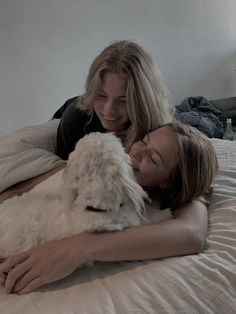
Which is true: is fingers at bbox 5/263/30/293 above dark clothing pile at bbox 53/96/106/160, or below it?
below

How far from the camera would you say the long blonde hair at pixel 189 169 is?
3.50 ft

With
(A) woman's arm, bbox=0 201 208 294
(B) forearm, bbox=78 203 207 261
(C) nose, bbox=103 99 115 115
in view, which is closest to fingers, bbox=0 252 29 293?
(A) woman's arm, bbox=0 201 208 294

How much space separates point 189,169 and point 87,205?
0.35 meters

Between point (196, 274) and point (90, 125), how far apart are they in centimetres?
73

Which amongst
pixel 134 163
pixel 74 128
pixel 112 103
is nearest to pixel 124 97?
pixel 112 103

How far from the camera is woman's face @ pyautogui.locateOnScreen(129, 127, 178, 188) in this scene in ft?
3.37

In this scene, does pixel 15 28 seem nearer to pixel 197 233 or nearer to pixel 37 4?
pixel 37 4

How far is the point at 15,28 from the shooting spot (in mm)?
2537

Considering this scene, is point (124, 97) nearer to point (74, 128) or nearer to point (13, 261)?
point (74, 128)

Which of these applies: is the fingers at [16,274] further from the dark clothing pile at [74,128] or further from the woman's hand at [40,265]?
the dark clothing pile at [74,128]

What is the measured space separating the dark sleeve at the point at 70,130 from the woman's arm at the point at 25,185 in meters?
0.16

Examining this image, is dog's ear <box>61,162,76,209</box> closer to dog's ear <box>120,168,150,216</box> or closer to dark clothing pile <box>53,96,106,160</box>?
dog's ear <box>120,168,150,216</box>

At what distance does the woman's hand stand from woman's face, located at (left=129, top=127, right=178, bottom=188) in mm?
278

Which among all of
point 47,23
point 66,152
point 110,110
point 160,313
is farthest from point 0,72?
point 160,313
